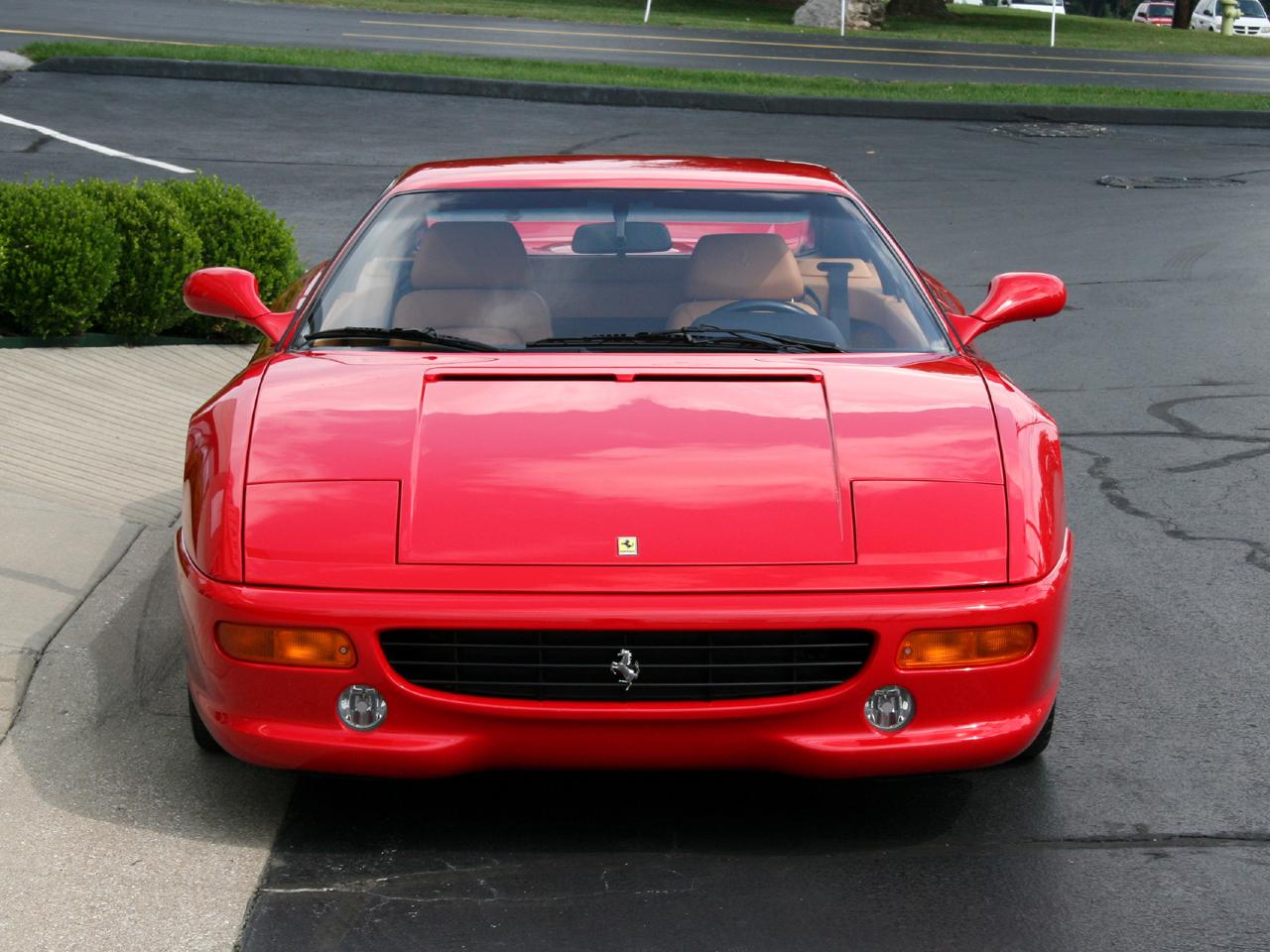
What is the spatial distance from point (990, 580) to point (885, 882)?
2.30 feet

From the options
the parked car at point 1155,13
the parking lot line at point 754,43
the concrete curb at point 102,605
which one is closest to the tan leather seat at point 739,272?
the concrete curb at point 102,605

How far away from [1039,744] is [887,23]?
34.0m

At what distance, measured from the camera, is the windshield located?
16.5 feet

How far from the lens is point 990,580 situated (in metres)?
3.95

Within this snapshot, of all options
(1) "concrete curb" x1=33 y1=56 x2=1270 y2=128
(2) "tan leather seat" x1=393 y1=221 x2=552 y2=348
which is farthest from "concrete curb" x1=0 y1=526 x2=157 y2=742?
(1) "concrete curb" x1=33 y1=56 x2=1270 y2=128

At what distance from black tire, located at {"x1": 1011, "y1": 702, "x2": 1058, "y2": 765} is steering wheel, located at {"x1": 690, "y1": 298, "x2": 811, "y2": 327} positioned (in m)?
1.38

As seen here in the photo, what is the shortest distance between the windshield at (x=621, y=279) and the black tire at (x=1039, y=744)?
1139 millimetres

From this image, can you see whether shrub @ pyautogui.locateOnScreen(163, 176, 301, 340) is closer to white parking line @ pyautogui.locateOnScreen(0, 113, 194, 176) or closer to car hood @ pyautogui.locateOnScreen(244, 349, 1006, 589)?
white parking line @ pyautogui.locateOnScreen(0, 113, 194, 176)

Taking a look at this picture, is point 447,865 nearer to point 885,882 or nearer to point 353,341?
point 885,882

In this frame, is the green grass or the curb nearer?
the curb

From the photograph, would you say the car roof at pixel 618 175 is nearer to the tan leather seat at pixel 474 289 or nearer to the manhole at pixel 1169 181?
the tan leather seat at pixel 474 289

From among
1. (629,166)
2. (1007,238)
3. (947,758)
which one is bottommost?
(1007,238)

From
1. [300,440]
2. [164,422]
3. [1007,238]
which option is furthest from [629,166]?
[1007,238]

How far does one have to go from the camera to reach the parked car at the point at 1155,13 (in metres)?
56.5
